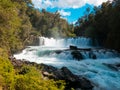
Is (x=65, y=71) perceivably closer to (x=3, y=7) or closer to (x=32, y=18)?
(x=3, y=7)

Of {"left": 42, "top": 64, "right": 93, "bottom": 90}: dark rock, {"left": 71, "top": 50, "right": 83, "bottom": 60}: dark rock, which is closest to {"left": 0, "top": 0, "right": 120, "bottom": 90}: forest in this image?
{"left": 42, "top": 64, "right": 93, "bottom": 90}: dark rock

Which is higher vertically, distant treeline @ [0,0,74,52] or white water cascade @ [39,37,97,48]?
distant treeline @ [0,0,74,52]

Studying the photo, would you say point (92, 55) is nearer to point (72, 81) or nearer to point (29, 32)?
point (72, 81)

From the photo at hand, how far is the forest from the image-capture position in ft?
34.0

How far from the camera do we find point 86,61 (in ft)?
92.8

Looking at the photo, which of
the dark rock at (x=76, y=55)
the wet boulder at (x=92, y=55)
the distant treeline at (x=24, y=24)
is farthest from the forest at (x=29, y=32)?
A: the wet boulder at (x=92, y=55)

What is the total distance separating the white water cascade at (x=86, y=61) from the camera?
62.9 ft

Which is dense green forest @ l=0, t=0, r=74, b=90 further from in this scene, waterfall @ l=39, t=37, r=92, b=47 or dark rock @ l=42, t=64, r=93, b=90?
waterfall @ l=39, t=37, r=92, b=47

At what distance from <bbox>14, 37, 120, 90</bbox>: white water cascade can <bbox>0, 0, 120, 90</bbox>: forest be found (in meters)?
2.45

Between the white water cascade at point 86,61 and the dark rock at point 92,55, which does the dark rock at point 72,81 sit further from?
the dark rock at point 92,55

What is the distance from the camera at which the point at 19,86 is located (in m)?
9.95

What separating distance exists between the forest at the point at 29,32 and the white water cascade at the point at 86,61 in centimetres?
245

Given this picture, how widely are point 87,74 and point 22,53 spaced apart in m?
16.3

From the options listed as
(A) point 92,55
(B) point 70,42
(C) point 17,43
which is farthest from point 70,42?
(C) point 17,43
